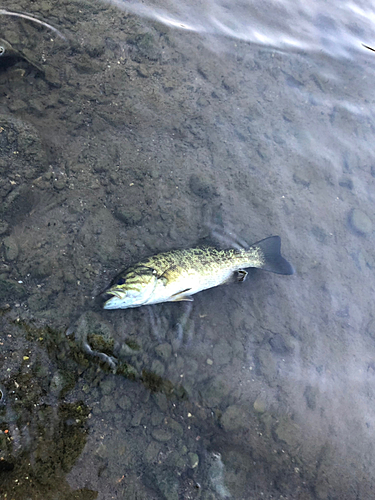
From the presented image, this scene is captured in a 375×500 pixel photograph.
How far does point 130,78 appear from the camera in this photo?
20.6 ft

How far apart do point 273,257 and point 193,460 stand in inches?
111

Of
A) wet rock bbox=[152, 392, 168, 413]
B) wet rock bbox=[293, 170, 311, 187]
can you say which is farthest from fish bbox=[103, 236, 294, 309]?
wet rock bbox=[293, 170, 311, 187]

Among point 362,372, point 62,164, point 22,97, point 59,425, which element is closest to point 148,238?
point 62,164

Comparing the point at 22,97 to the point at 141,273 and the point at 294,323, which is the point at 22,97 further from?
the point at 294,323

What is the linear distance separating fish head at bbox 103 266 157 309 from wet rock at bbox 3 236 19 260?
1.29 m

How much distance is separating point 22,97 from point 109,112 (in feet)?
4.46

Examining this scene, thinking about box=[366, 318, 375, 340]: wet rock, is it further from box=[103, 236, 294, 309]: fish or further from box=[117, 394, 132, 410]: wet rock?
box=[117, 394, 132, 410]: wet rock

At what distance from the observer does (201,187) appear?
5645mm

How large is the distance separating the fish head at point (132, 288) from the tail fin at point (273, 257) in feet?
5.48

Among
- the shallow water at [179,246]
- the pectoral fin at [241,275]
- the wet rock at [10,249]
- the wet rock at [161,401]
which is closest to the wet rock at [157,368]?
the shallow water at [179,246]

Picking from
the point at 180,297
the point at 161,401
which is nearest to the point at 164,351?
the point at 161,401

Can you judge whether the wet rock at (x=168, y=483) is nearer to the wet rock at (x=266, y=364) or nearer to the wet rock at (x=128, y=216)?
the wet rock at (x=266, y=364)

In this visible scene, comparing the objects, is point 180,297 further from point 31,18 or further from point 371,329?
point 31,18

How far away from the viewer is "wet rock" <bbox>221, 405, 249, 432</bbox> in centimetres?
422
